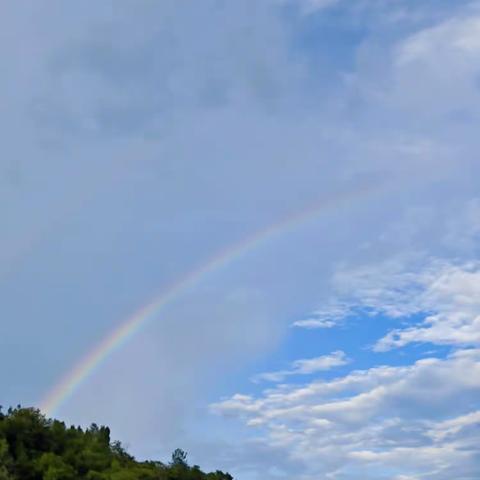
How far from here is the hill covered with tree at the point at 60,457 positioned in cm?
8925

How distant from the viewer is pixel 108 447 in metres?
114

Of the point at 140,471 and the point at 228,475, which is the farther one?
the point at 228,475

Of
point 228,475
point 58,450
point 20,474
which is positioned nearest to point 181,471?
point 228,475

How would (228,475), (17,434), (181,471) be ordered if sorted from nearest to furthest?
(17,434) → (181,471) → (228,475)

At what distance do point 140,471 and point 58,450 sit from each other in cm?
1137

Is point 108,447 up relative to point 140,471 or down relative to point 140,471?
up

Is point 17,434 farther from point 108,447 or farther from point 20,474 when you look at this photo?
point 108,447

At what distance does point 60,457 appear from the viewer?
308 ft

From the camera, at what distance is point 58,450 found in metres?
101

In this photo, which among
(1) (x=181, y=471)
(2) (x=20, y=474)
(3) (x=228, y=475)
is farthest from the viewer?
(3) (x=228, y=475)

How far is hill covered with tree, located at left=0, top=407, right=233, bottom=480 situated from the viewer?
293 feet

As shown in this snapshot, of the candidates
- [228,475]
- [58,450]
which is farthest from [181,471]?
[58,450]

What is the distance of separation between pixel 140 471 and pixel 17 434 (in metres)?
14.6

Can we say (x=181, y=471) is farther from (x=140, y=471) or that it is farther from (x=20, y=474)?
(x=20, y=474)
